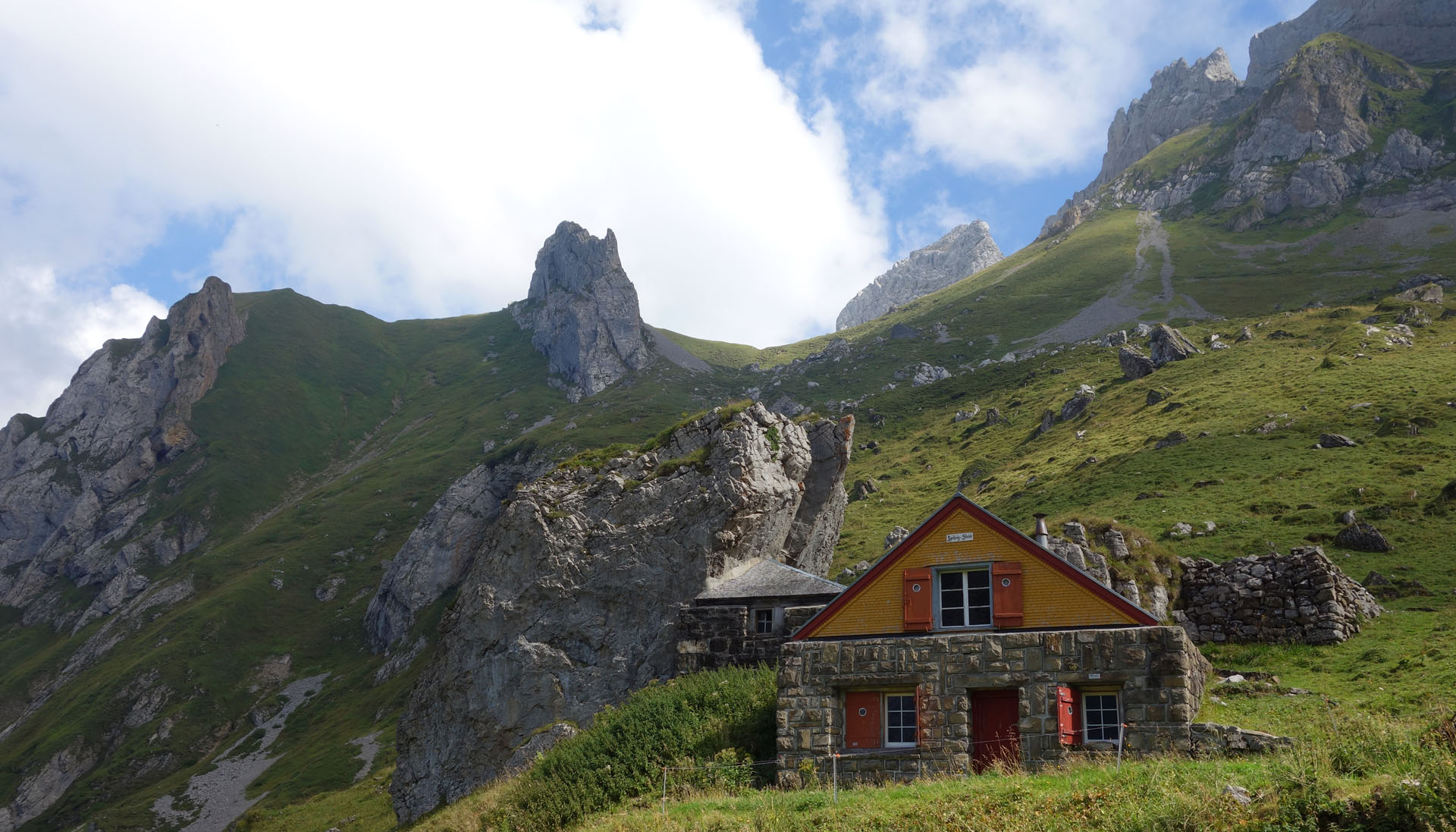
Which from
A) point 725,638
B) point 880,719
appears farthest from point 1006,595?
point 725,638

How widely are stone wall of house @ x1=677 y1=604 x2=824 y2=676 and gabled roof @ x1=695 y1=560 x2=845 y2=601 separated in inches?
21.1

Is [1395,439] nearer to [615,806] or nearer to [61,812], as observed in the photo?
[615,806]

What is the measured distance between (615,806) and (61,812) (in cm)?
12336

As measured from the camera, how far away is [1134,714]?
18.8m

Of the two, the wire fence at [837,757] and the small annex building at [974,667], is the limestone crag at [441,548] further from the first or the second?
the small annex building at [974,667]

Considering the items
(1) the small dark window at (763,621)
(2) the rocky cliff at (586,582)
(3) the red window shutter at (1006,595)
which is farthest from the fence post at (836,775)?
(2) the rocky cliff at (586,582)

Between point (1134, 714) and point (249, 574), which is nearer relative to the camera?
point (1134, 714)

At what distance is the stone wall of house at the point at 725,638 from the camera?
3206cm

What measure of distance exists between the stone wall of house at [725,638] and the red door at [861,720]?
977 centimetres

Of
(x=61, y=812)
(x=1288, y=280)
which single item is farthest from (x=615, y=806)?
(x=1288, y=280)

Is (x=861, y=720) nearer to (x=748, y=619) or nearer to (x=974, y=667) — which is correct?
(x=974, y=667)

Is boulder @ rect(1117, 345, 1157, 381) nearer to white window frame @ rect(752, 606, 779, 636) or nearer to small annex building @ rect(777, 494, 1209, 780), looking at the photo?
white window frame @ rect(752, 606, 779, 636)

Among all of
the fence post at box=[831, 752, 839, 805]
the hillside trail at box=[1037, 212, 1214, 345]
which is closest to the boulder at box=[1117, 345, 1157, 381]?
the hillside trail at box=[1037, 212, 1214, 345]

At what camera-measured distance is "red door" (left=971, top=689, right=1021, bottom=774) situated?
65.4 ft
